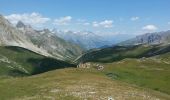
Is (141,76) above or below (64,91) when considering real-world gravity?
below

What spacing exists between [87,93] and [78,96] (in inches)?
118

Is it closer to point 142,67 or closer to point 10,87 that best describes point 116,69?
point 142,67

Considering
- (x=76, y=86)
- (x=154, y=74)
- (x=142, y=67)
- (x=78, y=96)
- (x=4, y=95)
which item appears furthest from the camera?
(x=142, y=67)

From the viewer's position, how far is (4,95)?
60.6 metres

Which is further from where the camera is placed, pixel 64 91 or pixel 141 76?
pixel 141 76

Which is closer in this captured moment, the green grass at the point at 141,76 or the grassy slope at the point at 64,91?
the grassy slope at the point at 64,91

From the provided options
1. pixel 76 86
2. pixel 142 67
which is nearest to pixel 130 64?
pixel 142 67

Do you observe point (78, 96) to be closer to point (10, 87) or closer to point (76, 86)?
point (76, 86)

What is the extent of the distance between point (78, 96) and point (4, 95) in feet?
42.4

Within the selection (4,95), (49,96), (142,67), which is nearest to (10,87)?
(4,95)

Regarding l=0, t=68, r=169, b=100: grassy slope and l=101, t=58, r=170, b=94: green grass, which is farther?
l=101, t=58, r=170, b=94: green grass

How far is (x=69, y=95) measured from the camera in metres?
57.6

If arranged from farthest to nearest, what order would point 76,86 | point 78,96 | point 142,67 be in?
point 142,67
point 76,86
point 78,96

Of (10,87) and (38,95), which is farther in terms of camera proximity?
(10,87)
